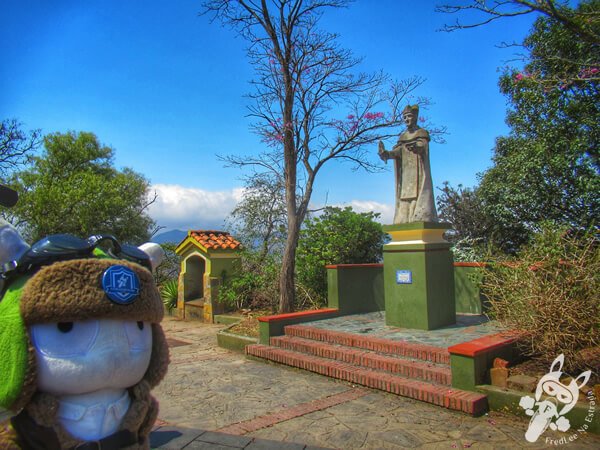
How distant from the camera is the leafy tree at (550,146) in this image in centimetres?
1123

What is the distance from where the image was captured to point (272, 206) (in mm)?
15125

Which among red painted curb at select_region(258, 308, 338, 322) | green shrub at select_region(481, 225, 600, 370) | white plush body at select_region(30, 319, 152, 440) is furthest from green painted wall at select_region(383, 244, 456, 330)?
white plush body at select_region(30, 319, 152, 440)

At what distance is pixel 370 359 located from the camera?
6.30 metres

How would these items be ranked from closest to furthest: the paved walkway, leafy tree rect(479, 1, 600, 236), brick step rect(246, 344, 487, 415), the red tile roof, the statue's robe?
the paved walkway < brick step rect(246, 344, 487, 415) < the statue's robe < leafy tree rect(479, 1, 600, 236) < the red tile roof

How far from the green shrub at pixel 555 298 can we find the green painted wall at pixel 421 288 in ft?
6.75

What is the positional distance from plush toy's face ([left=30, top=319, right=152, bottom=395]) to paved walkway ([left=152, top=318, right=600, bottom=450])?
2396 mm

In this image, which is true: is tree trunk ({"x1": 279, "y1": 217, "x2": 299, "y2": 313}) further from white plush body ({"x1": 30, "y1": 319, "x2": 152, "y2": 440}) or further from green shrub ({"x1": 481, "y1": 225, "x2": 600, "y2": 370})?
white plush body ({"x1": 30, "y1": 319, "x2": 152, "y2": 440})

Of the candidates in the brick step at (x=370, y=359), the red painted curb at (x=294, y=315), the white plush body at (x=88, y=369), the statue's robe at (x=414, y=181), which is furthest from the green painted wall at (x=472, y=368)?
the white plush body at (x=88, y=369)

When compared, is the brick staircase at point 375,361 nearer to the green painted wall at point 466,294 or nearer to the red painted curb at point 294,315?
the red painted curb at point 294,315

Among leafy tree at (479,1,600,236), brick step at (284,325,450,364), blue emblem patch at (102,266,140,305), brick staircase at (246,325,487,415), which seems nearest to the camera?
blue emblem patch at (102,266,140,305)

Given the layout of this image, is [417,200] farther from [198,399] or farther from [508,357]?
[198,399]

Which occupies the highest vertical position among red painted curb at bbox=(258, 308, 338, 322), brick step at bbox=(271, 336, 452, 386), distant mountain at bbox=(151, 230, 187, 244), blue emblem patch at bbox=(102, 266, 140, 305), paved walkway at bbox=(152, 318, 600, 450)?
distant mountain at bbox=(151, 230, 187, 244)

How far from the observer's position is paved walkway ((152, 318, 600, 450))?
418 centimetres

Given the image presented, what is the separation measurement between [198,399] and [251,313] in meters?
5.61
